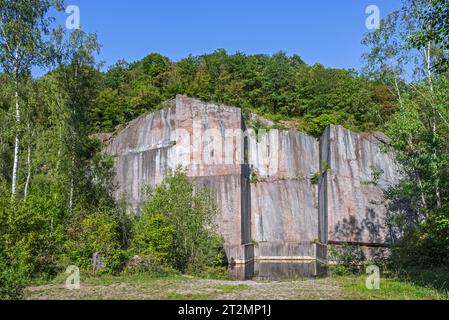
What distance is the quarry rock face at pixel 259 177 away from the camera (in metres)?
34.7

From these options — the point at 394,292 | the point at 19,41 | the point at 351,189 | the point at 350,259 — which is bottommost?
the point at 350,259

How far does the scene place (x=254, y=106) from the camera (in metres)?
58.2

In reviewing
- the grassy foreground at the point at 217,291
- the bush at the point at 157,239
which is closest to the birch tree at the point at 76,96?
the bush at the point at 157,239

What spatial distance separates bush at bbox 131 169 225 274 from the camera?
20422 mm

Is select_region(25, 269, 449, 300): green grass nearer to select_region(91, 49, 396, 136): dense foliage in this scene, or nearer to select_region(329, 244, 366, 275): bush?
select_region(329, 244, 366, 275): bush

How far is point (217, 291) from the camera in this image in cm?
1269

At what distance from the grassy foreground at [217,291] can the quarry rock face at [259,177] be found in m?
19.3

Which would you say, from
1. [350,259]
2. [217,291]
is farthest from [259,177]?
[217,291]

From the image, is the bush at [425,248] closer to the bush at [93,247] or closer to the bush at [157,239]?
the bush at [157,239]

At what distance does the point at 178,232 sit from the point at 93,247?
412 centimetres

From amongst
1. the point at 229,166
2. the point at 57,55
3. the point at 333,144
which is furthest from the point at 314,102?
the point at 57,55

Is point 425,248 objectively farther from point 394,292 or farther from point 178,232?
point 178,232

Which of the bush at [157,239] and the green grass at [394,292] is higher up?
the bush at [157,239]
